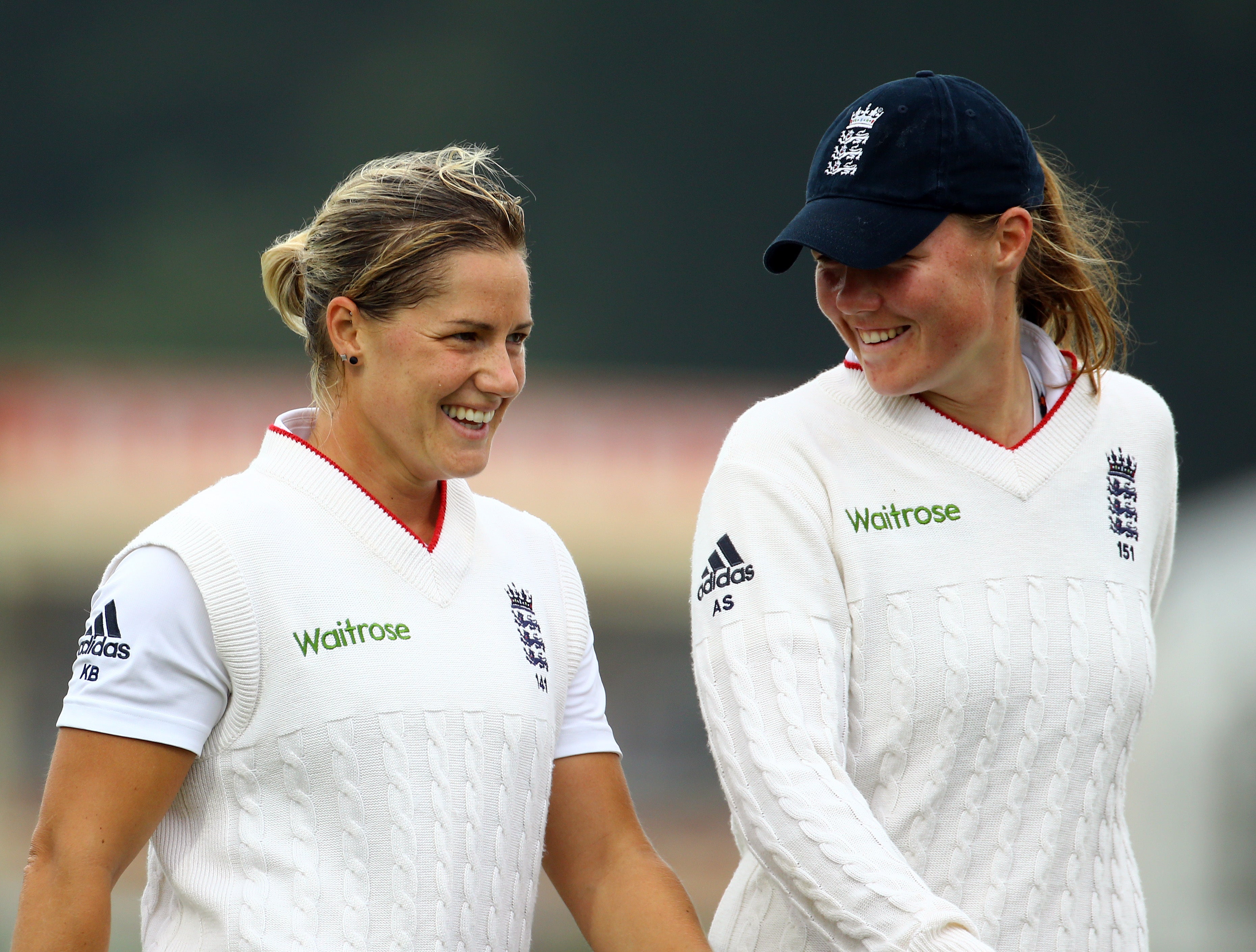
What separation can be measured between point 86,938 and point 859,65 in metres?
17.4

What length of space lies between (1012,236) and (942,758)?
0.70 m

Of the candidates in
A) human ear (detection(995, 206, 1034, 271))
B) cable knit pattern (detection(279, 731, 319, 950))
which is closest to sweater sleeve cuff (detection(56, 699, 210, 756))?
cable knit pattern (detection(279, 731, 319, 950))

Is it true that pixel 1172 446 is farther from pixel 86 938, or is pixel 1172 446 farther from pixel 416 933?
pixel 86 938

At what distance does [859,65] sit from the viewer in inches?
726

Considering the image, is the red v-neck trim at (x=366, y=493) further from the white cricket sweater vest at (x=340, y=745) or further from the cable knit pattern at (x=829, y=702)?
the cable knit pattern at (x=829, y=702)

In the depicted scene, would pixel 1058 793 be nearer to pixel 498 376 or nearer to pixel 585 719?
pixel 585 719

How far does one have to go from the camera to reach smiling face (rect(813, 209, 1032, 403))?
2.21 m

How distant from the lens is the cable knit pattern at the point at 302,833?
2.09 meters

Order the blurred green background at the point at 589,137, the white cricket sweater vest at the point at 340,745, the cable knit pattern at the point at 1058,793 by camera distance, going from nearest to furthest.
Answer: the white cricket sweater vest at the point at 340,745 → the cable knit pattern at the point at 1058,793 → the blurred green background at the point at 589,137

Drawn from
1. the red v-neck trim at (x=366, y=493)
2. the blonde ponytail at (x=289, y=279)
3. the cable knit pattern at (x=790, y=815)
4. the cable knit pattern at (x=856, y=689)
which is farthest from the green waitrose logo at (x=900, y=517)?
the blonde ponytail at (x=289, y=279)

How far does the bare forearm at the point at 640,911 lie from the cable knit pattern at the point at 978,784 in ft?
1.21

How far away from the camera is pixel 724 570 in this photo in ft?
7.41

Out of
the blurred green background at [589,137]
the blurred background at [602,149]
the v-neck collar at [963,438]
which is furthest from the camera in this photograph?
the blurred green background at [589,137]

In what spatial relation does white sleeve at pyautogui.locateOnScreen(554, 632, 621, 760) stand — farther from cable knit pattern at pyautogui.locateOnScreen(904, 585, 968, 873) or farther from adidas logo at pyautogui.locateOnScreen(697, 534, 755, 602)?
cable knit pattern at pyautogui.locateOnScreen(904, 585, 968, 873)
